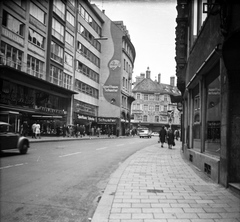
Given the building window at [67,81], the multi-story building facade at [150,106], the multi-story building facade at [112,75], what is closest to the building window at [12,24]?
the building window at [67,81]

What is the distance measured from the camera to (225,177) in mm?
6402

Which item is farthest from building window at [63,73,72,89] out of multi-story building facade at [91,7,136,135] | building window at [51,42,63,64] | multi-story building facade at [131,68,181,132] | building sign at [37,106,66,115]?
multi-story building facade at [131,68,181,132]

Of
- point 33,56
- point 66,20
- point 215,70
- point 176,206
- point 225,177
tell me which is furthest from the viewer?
point 66,20

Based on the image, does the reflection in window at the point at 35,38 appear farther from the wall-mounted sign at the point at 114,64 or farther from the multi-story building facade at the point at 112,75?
the wall-mounted sign at the point at 114,64

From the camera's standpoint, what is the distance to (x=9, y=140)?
12477mm

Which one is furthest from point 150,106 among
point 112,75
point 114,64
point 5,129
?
point 5,129

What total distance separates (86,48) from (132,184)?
138 ft

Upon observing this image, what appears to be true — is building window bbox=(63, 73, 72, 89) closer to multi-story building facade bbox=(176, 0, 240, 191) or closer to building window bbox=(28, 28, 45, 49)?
building window bbox=(28, 28, 45, 49)

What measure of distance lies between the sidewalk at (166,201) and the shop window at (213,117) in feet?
3.94

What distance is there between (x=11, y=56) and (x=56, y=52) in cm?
935

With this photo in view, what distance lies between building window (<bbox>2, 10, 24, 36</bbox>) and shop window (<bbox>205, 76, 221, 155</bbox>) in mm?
21856

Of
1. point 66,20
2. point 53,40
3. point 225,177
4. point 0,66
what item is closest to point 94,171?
point 225,177

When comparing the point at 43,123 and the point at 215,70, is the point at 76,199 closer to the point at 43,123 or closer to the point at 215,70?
the point at 215,70

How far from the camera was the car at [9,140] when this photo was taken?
12.1m
